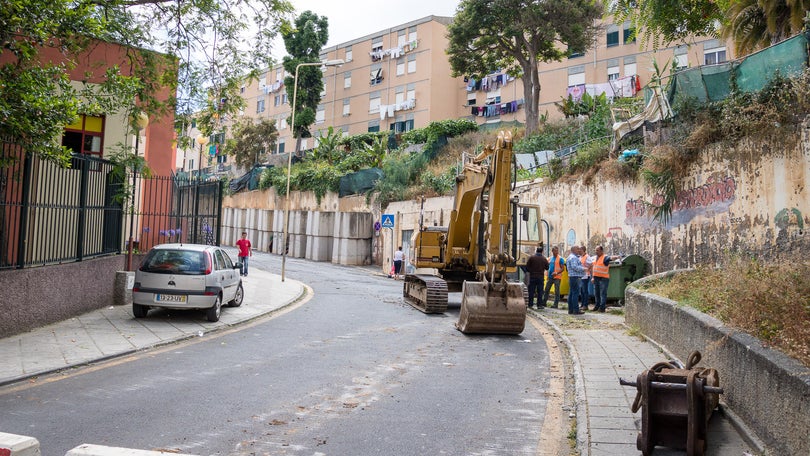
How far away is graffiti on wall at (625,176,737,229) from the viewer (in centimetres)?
1448

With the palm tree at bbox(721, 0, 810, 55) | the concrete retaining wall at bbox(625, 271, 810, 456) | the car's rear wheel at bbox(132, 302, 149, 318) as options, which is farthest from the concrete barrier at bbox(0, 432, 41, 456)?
the palm tree at bbox(721, 0, 810, 55)

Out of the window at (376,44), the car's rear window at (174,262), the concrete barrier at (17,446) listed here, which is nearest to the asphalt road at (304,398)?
the car's rear window at (174,262)

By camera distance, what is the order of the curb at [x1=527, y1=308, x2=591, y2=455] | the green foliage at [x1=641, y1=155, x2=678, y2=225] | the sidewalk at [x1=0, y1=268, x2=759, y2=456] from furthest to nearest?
1. the green foliage at [x1=641, y1=155, x2=678, y2=225]
2. the sidewalk at [x1=0, y1=268, x2=759, y2=456]
3. the curb at [x1=527, y1=308, x2=591, y2=455]

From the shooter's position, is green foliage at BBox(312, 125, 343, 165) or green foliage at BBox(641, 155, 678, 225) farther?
green foliage at BBox(312, 125, 343, 165)

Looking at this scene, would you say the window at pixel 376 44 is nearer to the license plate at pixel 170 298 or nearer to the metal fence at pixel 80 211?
the metal fence at pixel 80 211

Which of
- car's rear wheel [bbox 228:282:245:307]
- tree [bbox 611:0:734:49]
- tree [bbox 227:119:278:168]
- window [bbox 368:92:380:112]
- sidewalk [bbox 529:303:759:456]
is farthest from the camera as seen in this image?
window [bbox 368:92:380:112]

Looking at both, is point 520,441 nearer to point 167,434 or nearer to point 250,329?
point 167,434

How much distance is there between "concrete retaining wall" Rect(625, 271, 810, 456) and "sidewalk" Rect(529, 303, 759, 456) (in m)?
0.21

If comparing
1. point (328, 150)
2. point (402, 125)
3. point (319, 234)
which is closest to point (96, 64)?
point (319, 234)

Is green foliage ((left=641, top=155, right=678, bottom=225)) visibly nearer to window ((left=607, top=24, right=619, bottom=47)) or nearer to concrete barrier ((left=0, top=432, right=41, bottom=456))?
concrete barrier ((left=0, top=432, right=41, bottom=456))

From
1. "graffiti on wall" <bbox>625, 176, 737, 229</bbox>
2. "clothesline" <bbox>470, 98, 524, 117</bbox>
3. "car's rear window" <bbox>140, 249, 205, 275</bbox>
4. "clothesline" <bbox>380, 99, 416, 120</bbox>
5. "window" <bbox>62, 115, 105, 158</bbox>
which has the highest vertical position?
"clothesline" <bbox>380, 99, 416, 120</bbox>

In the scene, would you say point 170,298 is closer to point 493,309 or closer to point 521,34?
point 493,309

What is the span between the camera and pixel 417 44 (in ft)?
178

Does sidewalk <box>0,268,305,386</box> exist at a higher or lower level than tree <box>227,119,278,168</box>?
lower
